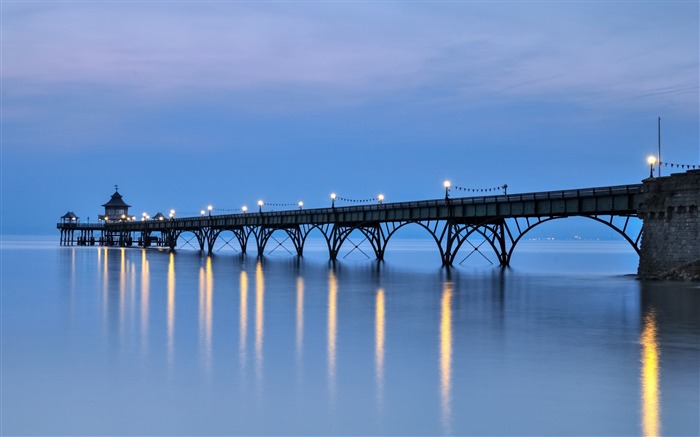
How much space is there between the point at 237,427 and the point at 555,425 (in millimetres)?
5612

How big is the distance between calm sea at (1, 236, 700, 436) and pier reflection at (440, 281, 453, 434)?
0.07 metres

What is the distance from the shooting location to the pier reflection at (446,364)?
1521cm

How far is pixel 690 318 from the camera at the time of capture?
2881 cm

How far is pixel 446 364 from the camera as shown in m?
20.5

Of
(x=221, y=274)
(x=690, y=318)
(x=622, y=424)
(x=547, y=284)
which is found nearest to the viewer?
(x=622, y=424)

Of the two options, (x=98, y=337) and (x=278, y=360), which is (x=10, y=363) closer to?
(x=98, y=337)

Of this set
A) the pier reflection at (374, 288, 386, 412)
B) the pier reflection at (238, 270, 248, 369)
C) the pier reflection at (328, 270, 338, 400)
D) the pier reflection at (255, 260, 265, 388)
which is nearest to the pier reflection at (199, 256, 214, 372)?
the pier reflection at (238, 270, 248, 369)

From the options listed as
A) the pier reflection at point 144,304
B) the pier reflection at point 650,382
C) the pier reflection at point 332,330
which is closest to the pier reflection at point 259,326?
the pier reflection at point 332,330

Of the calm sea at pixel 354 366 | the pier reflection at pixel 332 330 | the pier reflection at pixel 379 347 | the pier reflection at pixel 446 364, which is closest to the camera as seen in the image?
the calm sea at pixel 354 366

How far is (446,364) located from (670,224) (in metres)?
30.5

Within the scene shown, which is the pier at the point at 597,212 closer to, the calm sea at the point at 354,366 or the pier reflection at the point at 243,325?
the calm sea at the point at 354,366

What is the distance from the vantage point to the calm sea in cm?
1488

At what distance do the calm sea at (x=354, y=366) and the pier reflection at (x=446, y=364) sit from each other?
0.07 meters

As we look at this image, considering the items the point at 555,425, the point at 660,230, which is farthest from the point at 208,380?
the point at 660,230
